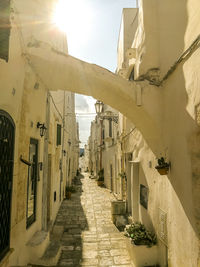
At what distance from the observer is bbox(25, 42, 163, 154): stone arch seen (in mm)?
3785

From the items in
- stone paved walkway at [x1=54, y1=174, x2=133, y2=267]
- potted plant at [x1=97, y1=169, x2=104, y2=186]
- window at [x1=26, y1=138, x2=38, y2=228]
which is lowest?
stone paved walkway at [x1=54, y1=174, x2=133, y2=267]

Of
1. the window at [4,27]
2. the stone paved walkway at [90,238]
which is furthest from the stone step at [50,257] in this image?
the window at [4,27]

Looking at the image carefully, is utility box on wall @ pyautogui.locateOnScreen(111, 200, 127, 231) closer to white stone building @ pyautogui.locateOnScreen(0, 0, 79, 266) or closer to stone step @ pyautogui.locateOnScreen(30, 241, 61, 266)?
stone step @ pyautogui.locateOnScreen(30, 241, 61, 266)

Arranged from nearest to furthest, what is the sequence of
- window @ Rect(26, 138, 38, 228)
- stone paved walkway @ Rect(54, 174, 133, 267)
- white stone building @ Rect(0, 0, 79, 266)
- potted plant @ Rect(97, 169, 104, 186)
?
white stone building @ Rect(0, 0, 79, 266), window @ Rect(26, 138, 38, 228), stone paved walkway @ Rect(54, 174, 133, 267), potted plant @ Rect(97, 169, 104, 186)

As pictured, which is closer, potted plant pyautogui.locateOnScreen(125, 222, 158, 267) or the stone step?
the stone step

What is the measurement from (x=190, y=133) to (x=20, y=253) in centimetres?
377

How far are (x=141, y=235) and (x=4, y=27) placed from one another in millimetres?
5278

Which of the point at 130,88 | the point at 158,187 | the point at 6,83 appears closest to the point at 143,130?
the point at 130,88

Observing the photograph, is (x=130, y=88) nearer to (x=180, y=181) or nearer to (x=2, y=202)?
(x=180, y=181)

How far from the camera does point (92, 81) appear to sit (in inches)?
164

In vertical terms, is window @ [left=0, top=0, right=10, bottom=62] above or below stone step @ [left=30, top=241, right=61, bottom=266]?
above

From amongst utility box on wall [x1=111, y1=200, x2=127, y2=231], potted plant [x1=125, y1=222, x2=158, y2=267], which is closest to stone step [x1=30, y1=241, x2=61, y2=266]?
potted plant [x1=125, y1=222, x2=158, y2=267]

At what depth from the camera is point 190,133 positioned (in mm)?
2918

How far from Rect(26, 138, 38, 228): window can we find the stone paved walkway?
4.78 ft
